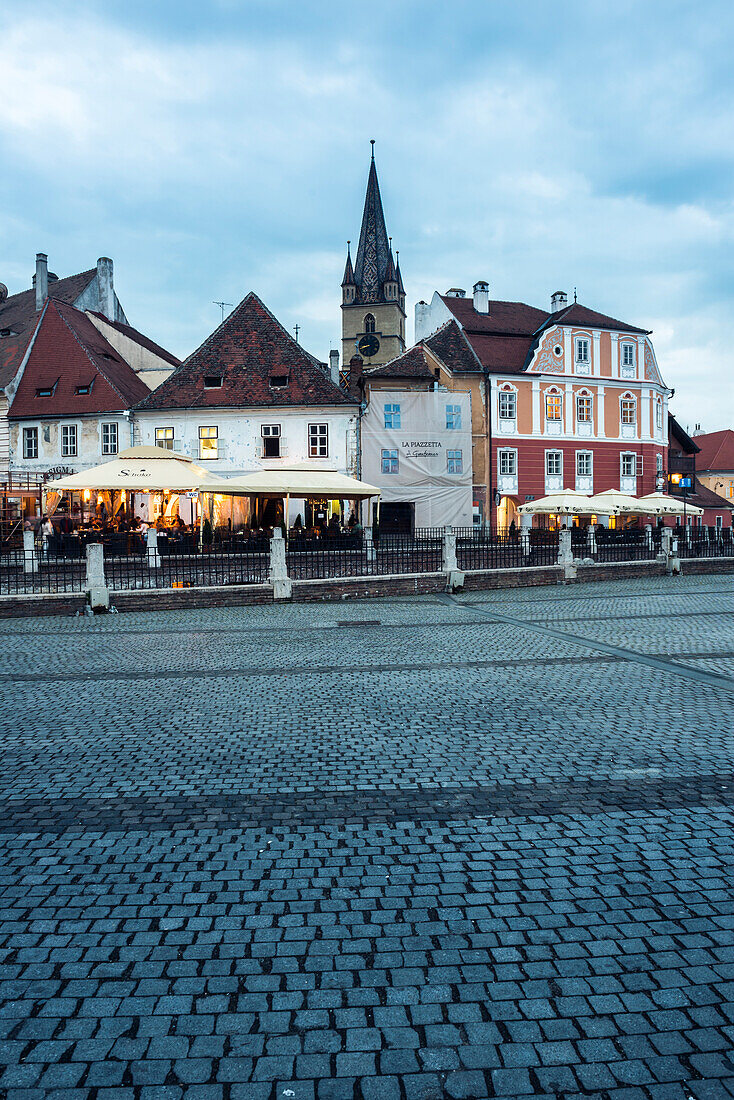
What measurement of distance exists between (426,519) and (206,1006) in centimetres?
3386

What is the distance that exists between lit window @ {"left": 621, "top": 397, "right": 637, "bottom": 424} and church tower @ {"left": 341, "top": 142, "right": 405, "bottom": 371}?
41.7 metres

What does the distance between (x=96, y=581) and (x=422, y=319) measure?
39.3 m

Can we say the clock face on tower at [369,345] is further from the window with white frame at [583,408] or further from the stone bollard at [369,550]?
the stone bollard at [369,550]

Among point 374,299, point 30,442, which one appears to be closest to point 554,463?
point 30,442

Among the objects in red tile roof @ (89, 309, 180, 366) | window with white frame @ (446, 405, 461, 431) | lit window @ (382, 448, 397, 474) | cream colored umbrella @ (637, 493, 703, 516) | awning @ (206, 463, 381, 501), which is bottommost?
cream colored umbrella @ (637, 493, 703, 516)

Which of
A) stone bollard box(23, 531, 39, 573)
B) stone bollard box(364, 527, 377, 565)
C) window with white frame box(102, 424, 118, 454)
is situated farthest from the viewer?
window with white frame box(102, 424, 118, 454)

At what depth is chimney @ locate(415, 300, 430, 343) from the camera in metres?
47.8

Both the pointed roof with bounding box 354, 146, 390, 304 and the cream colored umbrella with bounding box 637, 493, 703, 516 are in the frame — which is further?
the pointed roof with bounding box 354, 146, 390, 304

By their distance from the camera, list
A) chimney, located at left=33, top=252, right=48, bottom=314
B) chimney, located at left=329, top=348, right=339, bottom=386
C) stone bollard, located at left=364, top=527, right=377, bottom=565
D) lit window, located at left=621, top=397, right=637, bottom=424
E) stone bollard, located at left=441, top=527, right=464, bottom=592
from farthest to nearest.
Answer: chimney, located at left=329, top=348, right=339, bottom=386, lit window, located at left=621, top=397, right=637, bottom=424, chimney, located at left=33, top=252, right=48, bottom=314, stone bollard, located at left=364, top=527, right=377, bottom=565, stone bollard, located at left=441, top=527, right=464, bottom=592

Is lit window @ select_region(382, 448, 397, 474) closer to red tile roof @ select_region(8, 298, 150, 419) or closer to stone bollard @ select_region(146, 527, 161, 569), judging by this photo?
red tile roof @ select_region(8, 298, 150, 419)

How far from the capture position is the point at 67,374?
34469mm

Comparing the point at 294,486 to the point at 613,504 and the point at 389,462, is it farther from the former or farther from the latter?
the point at 389,462

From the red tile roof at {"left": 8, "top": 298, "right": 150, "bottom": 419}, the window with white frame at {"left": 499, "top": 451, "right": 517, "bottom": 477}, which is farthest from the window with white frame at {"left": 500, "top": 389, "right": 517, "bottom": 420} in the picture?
the red tile roof at {"left": 8, "top": 298, "right": 150, "bottom": 419}

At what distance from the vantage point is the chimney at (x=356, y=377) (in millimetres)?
39375
